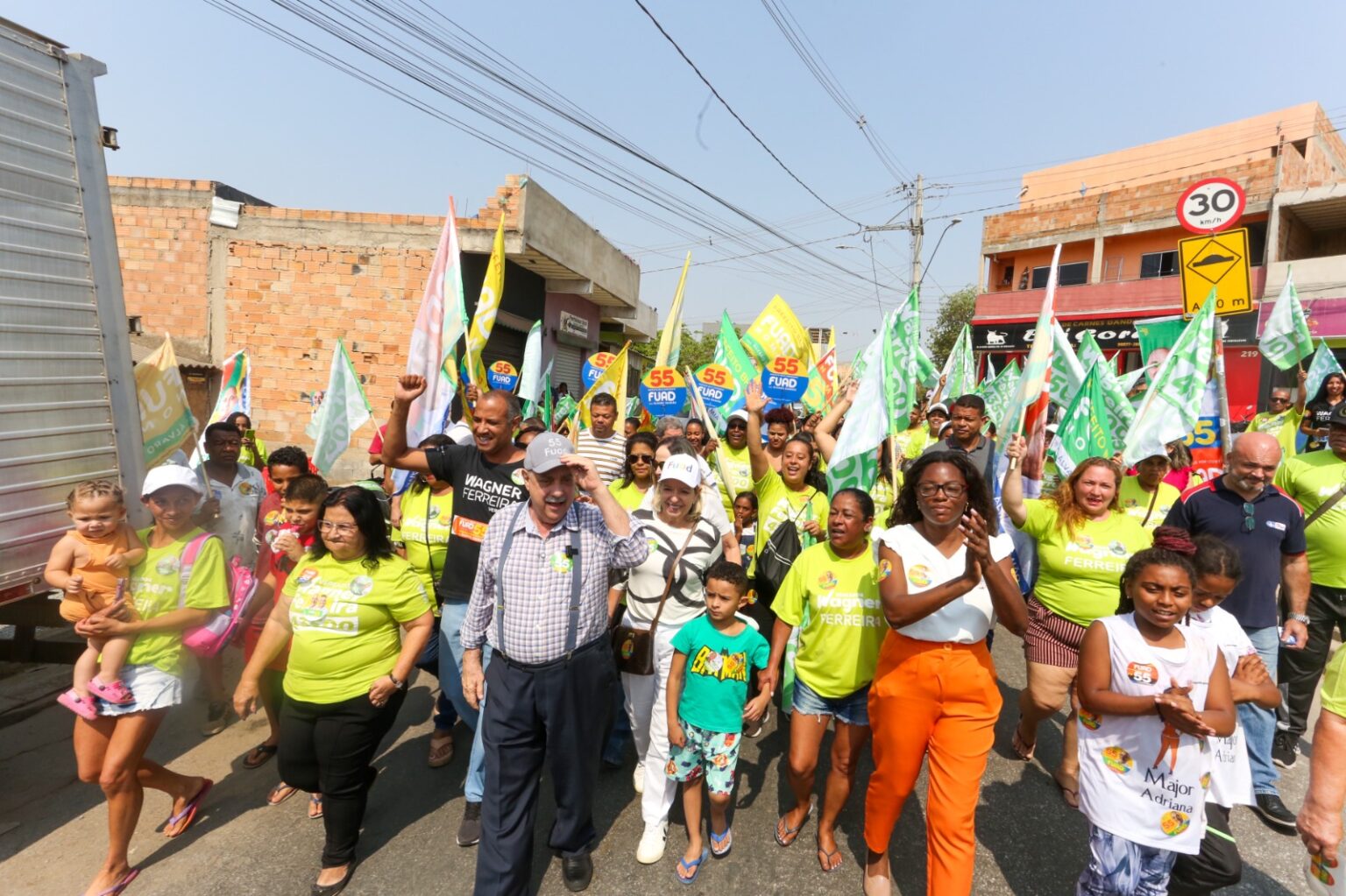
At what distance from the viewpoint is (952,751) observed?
2436 mm

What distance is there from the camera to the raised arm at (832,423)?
427cm

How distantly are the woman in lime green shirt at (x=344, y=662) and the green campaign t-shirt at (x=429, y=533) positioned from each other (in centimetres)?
73

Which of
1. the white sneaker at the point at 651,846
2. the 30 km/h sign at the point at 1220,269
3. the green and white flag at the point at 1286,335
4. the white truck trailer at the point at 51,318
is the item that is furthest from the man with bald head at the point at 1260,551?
the white truck trailer at the point at 51,318

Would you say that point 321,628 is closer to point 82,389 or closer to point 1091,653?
point 82,389

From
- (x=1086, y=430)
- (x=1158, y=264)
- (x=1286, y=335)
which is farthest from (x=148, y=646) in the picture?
(x=1158, y=264)

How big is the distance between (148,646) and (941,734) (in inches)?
126

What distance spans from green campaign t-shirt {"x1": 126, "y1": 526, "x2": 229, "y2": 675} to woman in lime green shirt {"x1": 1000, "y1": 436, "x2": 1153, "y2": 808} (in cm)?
388

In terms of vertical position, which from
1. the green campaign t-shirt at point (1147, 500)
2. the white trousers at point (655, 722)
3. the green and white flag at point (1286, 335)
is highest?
the green and white flag at point (1286, 335)

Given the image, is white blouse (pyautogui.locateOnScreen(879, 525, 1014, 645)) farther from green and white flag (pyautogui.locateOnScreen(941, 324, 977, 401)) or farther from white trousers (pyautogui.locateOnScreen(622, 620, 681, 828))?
green and white flag (pyautogui.locateOnScreen(941, 324, 977, 401))

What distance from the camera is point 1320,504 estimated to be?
3.88 metres

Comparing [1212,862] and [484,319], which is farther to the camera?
[484,319]

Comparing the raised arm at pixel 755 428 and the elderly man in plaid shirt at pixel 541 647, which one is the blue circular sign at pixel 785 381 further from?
the elderly man in plaid shirt at pixel 541 647

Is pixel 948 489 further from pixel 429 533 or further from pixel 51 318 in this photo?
pixel 51 318

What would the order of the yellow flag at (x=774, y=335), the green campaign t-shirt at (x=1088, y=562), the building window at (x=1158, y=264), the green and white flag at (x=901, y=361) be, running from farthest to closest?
the building window at (x=1158, y=264) → the yellow flag at (x=774, y=335) → the green and white flag at (x=901, y=361) → the green campaign t-shirt at (x=1088, y=562)
